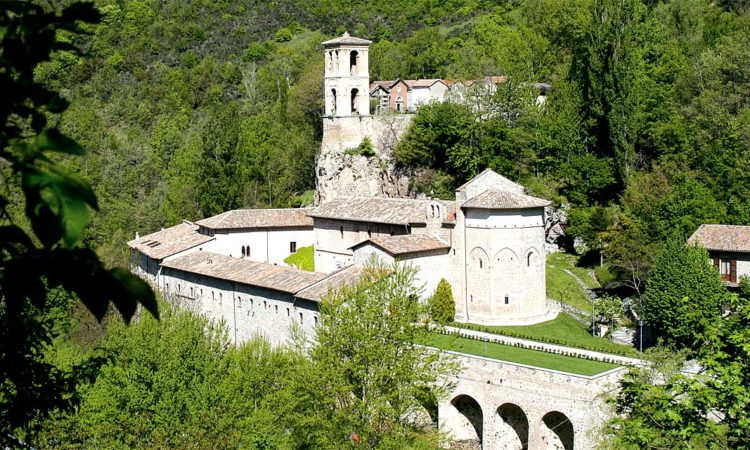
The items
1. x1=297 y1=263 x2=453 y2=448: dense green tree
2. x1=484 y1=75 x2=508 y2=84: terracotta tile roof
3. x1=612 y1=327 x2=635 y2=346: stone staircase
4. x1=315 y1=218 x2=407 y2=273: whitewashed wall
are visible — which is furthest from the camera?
x1=484 y1=75 x2=508 y2=84: terracotta tile roof

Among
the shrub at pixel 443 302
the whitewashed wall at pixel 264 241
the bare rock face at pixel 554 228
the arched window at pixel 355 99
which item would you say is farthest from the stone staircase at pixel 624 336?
the arched window at pixel 355 99

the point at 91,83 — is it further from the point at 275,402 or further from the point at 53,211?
the point at 53,211

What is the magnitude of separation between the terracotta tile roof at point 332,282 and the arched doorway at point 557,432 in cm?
782

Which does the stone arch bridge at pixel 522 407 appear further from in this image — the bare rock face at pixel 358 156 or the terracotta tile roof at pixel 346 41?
the terracotta tile roof at pixel 346 41

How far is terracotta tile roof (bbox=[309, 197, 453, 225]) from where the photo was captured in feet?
123

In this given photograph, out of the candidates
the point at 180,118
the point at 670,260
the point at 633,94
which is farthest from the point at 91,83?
the point at 670,260

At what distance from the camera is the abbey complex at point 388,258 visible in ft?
94.7

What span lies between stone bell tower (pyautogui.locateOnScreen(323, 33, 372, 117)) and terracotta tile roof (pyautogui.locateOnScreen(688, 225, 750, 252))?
64.7 ft

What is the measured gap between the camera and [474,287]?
36.7 meters

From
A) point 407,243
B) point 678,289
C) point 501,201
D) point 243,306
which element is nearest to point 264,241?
point 243,306

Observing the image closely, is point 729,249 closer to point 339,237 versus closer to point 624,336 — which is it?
point 624,336

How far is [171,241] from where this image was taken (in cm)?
4431

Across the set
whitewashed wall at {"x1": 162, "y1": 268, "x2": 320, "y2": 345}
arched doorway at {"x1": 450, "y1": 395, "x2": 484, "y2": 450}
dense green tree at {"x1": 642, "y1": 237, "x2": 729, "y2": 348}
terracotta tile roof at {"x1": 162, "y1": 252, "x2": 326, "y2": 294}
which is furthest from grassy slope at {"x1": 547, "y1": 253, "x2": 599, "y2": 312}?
whitewashed wall at {"x1": 162, "y1": 268, "x2": 320, "y2": 345}

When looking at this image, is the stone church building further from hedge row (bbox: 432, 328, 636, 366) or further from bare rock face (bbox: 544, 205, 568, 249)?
bare rock face (bbox: 544, 205, 568, 249)
